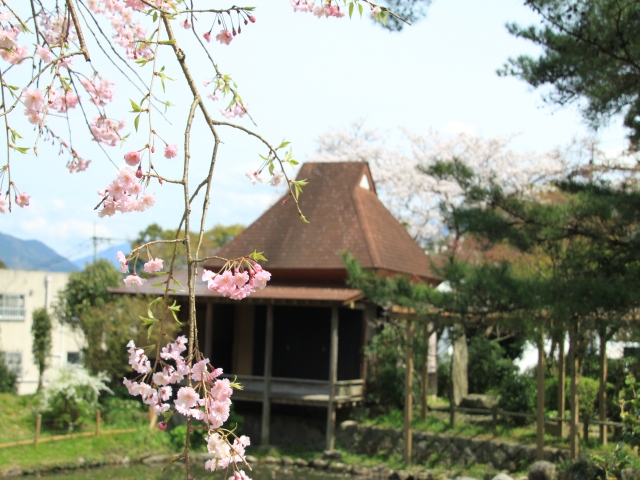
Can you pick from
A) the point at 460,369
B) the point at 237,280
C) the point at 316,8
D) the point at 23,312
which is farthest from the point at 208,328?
the point at 237,280

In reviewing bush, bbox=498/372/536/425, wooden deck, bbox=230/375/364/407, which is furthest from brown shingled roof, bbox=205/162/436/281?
bush, bbox=498/372/536/425

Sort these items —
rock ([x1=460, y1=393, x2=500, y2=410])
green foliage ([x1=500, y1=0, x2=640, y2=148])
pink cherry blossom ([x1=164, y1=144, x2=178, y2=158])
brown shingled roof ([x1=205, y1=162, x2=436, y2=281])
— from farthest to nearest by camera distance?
brown shingled roof ([x1=205, y1=162, x2=436, y2=281]) < rock ([x1=460, y1=393, x2=500, y2=410]) < green foliage ([x1=500, y1=0, x2=640, y2=148]) < pink cherry blossom ([x1=164, y1=144, x2=178, y2=158])

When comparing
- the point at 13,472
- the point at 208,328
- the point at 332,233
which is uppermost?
the point at 332,233

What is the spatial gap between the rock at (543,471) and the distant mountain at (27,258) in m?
17.4

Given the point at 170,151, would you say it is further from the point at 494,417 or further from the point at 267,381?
the point at 267,381

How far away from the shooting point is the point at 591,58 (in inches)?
382

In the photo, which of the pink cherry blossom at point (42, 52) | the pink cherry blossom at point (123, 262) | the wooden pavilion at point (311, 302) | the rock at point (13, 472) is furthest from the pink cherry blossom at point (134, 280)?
the wooden pavilion at point (311, 302)

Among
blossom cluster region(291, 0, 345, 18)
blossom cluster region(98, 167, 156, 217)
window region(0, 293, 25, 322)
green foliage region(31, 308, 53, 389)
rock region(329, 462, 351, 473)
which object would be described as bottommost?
rock region(329, 462, 351, 473)

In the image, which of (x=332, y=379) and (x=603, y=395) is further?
(x=332, y=379)

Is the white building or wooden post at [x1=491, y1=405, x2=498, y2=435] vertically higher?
the white building

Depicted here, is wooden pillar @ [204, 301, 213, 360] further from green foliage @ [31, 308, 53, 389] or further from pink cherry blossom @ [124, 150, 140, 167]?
pink cherry blossom @ [124, 150, 140, 167]

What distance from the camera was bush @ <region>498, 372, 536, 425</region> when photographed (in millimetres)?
14016

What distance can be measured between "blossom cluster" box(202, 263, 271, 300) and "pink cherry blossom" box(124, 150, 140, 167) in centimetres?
43

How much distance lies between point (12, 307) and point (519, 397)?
46.4 ft
